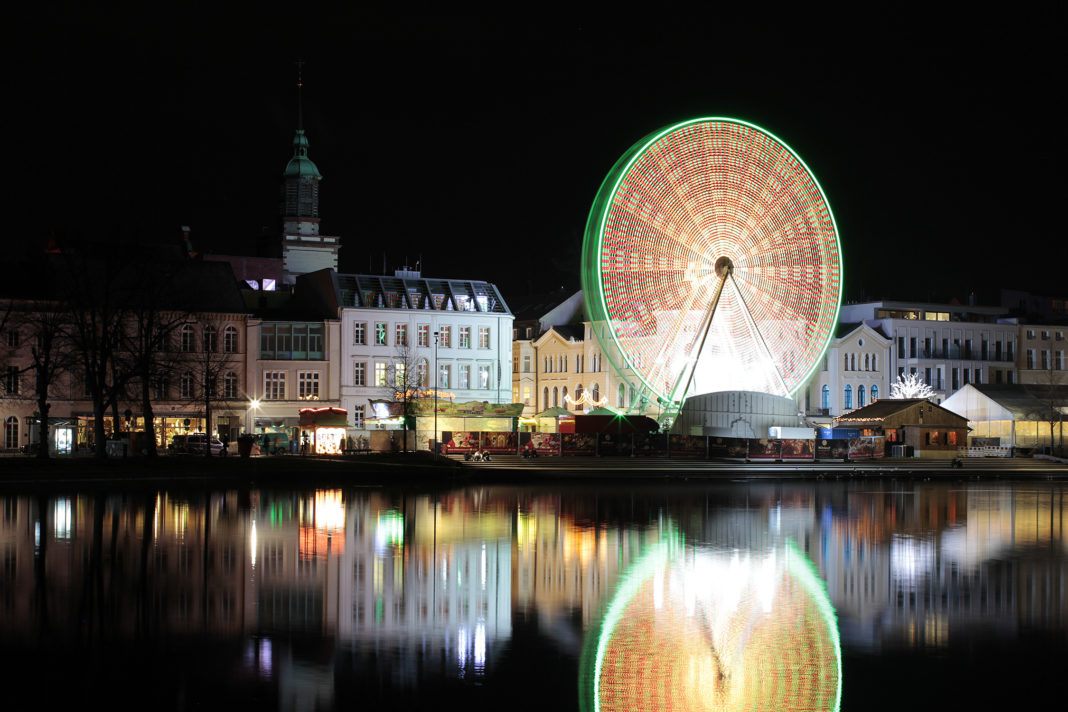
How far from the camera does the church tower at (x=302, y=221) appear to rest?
10812 centimetres

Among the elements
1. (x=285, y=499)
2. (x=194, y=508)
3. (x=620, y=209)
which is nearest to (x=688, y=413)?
(x=620, y=209)

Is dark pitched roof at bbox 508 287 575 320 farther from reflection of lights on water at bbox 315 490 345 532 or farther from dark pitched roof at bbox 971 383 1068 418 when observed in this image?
reflection of lights on water at bbox 315 490 345 532

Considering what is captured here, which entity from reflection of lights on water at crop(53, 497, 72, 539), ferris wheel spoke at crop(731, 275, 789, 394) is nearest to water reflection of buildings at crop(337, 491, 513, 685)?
reflection of lights on water at crop(53, 497, 72, 539)

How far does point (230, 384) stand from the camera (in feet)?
274

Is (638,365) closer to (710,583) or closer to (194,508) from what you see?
(194,508)

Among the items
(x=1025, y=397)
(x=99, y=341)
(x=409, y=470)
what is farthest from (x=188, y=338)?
(x=1025, y=397)

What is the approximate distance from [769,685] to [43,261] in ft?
201

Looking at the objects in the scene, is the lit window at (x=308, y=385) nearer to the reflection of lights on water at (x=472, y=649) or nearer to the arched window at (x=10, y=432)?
the arched window at (x=10, y=432)

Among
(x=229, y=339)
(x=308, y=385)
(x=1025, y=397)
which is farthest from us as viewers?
(x=1025, y=397)

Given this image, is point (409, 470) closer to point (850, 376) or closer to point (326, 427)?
point (326, 427)

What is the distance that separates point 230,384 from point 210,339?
365 cm

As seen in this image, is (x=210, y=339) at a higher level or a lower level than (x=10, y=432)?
higher

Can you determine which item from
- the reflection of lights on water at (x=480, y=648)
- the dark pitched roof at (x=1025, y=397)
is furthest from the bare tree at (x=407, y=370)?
the reflection of lights on water at (x=480, y=648)

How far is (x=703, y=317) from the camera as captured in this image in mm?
69688
